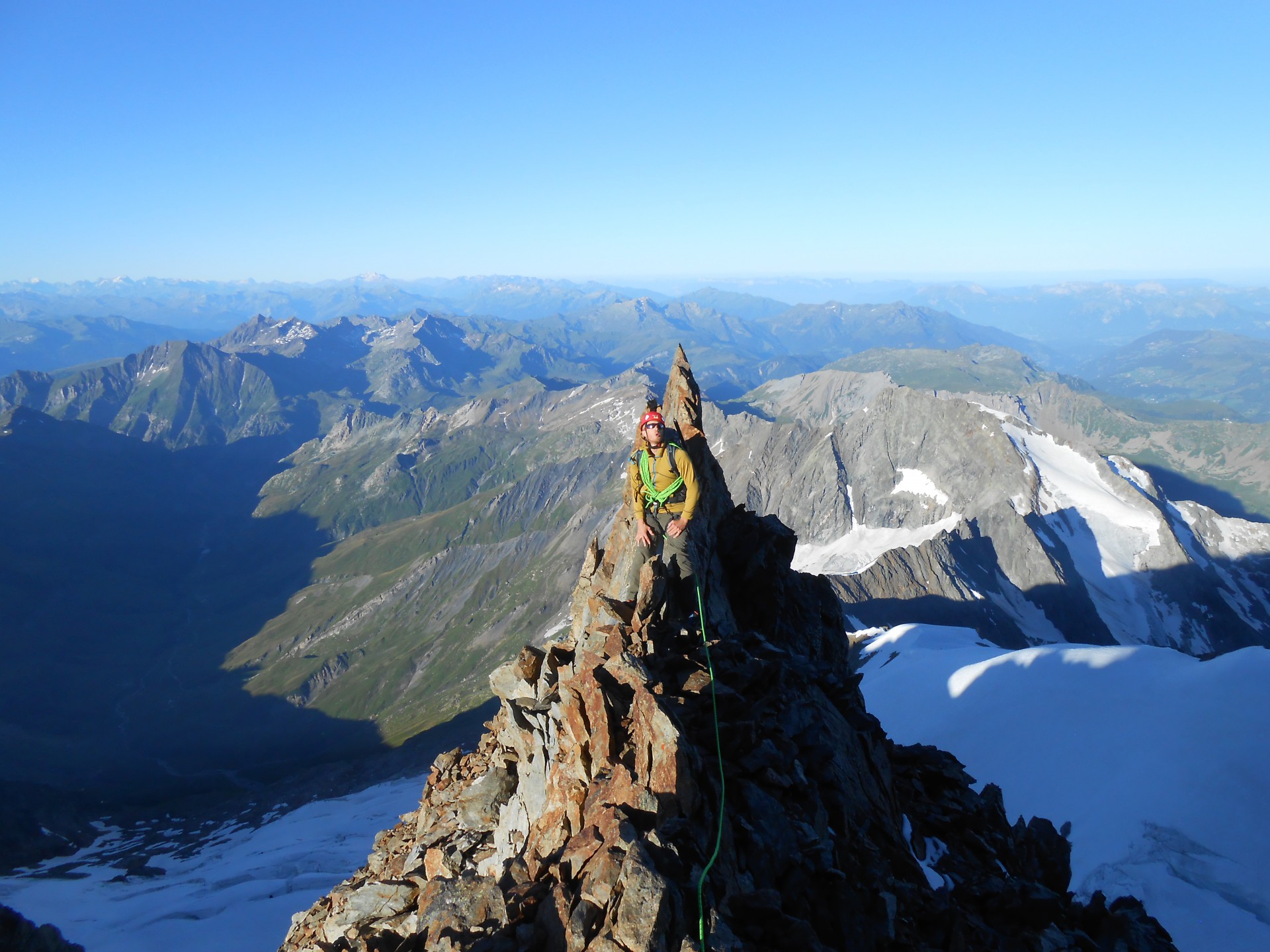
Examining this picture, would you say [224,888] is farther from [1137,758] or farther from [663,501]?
[1137,758]

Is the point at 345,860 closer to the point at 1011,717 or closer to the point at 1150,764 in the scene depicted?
the point at 1011,717

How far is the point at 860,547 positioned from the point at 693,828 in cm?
19273

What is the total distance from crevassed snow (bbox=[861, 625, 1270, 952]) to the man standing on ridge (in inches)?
996

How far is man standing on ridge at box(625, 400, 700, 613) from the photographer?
1870 centimetres

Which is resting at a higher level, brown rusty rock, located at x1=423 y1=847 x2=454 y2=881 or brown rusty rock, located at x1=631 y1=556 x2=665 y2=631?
brown rusty rock, located at x1=631 y1=556 x2=665 y2=631

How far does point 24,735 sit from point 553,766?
230830 mm

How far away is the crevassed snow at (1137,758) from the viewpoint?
90.2 ft

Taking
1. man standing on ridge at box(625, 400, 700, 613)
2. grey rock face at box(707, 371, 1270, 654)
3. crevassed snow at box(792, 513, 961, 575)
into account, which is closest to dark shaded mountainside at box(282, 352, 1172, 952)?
man standing on ridge at box(625, 400, 700, 613)

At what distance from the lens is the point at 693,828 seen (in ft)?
41.6

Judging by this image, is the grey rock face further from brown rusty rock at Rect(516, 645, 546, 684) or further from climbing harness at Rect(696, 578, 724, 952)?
climbing harness at Rect(696, 578, 724, 952)

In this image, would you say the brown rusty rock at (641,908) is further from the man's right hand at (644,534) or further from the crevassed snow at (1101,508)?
the crevassed snow at (1101,508)

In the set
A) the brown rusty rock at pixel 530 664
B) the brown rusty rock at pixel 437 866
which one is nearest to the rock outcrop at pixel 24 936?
the brown rusty rock at pixel 437 866

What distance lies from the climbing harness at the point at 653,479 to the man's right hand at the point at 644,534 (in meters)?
0.85

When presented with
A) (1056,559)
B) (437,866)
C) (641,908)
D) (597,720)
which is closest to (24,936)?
(437,866)
